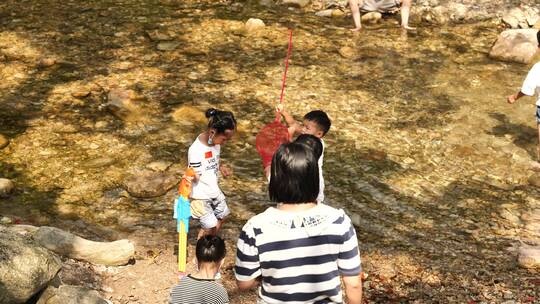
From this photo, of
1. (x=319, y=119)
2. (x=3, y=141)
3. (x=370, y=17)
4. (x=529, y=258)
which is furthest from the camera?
(x=370, y=17)

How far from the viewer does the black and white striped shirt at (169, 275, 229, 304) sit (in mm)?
3854

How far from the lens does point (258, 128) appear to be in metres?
8.71

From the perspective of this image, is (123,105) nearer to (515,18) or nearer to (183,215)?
(183,215)

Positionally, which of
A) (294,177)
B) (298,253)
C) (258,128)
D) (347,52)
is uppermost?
(294,177)

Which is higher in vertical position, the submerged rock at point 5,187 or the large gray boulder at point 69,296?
the large gray boulder at point 69,296

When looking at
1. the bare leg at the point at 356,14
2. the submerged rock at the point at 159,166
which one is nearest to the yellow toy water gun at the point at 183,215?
the submerged rock at the point at 159,166

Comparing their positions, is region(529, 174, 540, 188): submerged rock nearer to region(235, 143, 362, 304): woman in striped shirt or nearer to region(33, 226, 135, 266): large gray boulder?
region(33, 226, 135, 266): large gray boulder

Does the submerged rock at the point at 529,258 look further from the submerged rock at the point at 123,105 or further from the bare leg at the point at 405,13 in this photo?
the bare leg at the point at 405,13

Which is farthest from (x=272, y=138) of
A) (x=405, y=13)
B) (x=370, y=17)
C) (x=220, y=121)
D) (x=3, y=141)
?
(x=370, y=17)

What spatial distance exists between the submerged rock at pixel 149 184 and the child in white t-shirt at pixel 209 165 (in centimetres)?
160

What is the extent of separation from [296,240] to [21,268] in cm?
239

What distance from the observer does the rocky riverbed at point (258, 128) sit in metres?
6.03

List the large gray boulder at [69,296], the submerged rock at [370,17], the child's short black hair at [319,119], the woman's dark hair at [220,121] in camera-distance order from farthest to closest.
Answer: the submerged rock at [370,17] < the child's short black hair at [319,119] < the woman's dark hair at [220,121] < the large gray boulder at [69,296]

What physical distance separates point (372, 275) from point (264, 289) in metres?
2.84
